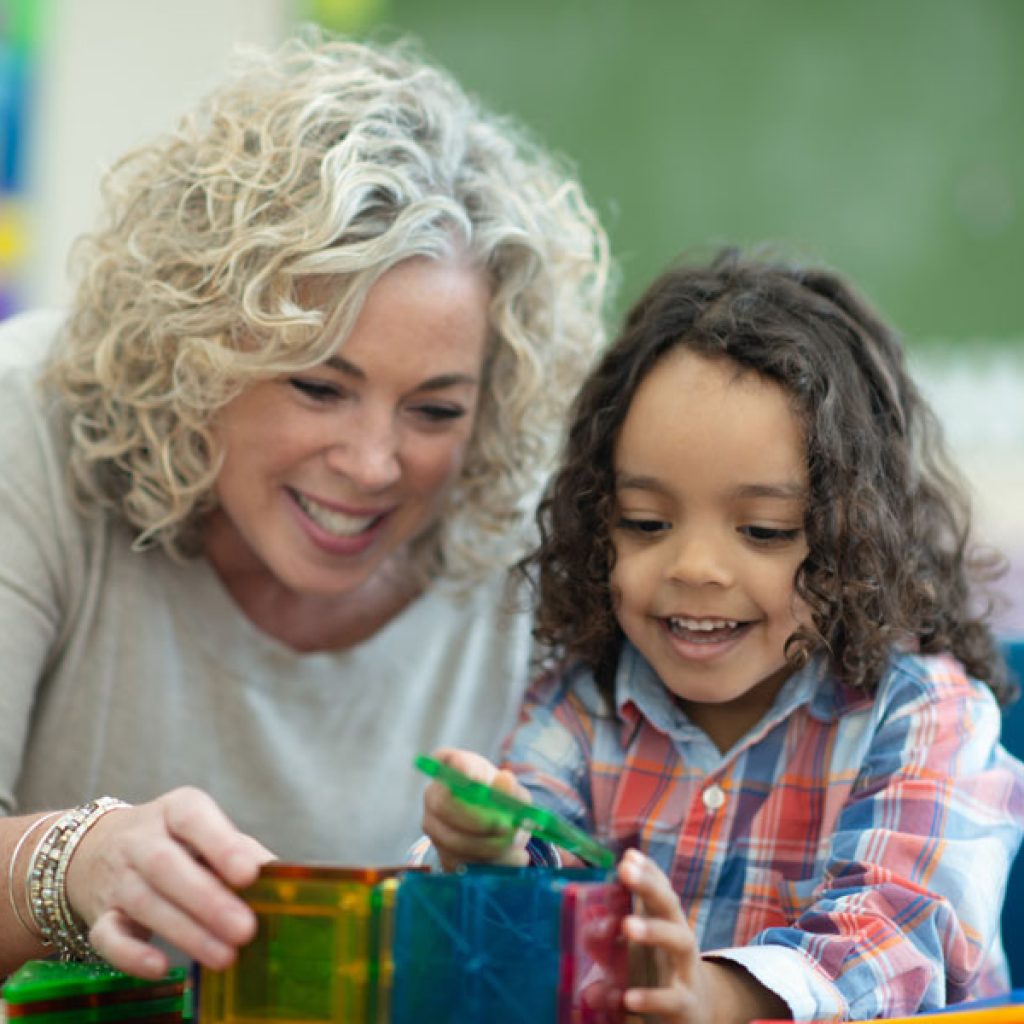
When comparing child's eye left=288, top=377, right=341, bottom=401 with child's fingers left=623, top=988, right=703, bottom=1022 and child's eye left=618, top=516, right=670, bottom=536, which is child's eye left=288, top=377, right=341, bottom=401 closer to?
child's eye left=618, top=516, right=670, bottom=536

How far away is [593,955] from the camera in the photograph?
2.33 ft

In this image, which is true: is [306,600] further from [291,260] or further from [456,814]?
[456,814]

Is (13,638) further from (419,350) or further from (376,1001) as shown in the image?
(376,1001)

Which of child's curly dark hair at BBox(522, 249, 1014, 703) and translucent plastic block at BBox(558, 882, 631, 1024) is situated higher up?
child's curly dark hair at BBox(522, 249, 1014, 703)

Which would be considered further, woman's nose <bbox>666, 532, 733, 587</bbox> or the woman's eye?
the woman's eye

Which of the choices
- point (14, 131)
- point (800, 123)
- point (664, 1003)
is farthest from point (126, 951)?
point (14, 131)

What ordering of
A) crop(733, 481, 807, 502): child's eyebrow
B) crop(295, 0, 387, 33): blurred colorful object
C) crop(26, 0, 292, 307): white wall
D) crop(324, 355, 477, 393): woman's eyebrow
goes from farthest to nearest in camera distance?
1. crop(26, 0, 292, 307): white wall
2. crop(295, 0, 387, 33): blurred colorful object
3. crop(324, 355, 477, 393): woman's eyebrow
4. crop(733, 481, 807, 502): child's eyebrow

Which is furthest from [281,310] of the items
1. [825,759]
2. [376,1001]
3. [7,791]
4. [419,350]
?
[376,1001]

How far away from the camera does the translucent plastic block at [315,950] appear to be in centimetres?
69

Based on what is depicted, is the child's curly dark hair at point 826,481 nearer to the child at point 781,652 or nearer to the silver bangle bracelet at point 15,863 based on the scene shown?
the child at point 781,652

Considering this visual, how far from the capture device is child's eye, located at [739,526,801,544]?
1.00 metres

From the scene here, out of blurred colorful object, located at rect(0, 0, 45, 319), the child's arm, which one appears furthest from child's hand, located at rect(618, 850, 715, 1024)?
blurred colorful object, located at rect(0, 0, 45, 319)

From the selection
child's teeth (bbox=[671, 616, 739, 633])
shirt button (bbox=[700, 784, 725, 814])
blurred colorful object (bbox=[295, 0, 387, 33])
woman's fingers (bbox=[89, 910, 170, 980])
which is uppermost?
blurred colorful object (bbox=[295, 0, 387, 33])

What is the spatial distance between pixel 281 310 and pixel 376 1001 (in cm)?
68
